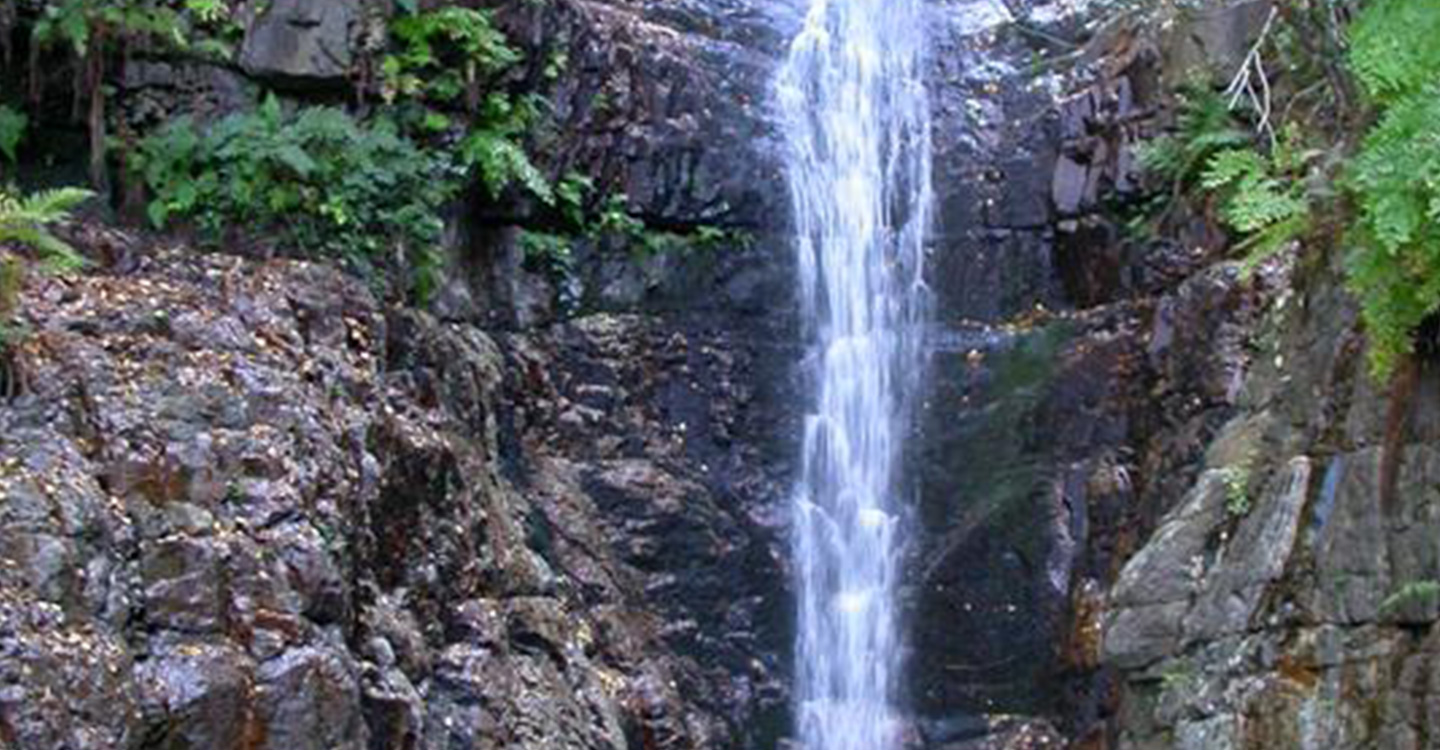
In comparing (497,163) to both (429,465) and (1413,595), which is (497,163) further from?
(1413,595)

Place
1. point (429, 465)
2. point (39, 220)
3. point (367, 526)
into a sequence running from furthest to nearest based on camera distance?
1. point (429, 465)
2. point (367, 526)
3. point (39, 220)

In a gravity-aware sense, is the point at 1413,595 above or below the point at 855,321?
below

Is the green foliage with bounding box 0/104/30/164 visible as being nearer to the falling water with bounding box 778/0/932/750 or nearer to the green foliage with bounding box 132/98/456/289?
the green foliage with bounding box 132/98/456/289

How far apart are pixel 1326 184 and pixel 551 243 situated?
24.6ft

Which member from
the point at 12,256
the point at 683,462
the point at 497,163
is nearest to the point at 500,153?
the point at 497,163

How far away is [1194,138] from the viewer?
1393cm

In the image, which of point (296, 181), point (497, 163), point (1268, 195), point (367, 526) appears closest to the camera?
point (1268, 195)

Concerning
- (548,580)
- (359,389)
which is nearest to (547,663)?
(548,580)

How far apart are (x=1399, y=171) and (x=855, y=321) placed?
7980mm

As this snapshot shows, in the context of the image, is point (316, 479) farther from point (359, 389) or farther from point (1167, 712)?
point (1167, 712)

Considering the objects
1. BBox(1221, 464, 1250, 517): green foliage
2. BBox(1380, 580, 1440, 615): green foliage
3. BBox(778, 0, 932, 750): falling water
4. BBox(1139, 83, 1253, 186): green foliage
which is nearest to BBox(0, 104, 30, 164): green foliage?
BBox(778, 0, 932, 750): falling water

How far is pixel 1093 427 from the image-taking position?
13656 millimetres

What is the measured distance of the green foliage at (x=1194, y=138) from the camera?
13.7 m

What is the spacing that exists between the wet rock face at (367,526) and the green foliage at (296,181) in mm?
705
